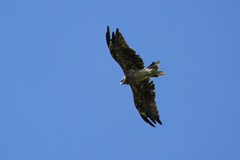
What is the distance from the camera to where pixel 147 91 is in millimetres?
15156

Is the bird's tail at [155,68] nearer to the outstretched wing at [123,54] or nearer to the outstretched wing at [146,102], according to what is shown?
the outstretched wing at [123,54]

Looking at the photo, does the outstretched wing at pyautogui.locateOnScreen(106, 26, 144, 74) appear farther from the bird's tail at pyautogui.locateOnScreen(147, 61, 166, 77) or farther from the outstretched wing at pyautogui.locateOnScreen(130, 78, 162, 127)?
the outstretched wing at pyautogui.locateOnScreen(130, 78, 162, 127)

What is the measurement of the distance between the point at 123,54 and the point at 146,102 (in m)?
2.66

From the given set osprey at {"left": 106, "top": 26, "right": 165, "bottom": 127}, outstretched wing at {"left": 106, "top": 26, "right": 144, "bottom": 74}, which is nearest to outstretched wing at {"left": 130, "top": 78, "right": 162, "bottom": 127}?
osprey at {"left": 106, "top": 26, "right": 165, "bottom": 127}

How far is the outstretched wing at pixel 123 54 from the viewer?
1358cm

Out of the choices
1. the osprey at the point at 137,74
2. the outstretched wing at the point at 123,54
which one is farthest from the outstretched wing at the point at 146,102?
the outstretched wing at the point at 123,54

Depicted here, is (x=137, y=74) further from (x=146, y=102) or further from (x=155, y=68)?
(x=146, y=102)

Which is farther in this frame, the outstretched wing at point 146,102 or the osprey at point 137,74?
the outstretched wing at point 146,102

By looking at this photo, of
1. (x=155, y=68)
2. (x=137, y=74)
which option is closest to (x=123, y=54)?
(x=137, y=74)

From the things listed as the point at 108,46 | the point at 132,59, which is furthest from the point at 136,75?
the point at 108,46

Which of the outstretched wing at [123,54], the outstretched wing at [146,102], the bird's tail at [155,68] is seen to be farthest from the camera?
the outstretched wing at [146,102]

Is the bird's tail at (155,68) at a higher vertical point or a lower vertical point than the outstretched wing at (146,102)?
higher

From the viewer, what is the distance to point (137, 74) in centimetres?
1412

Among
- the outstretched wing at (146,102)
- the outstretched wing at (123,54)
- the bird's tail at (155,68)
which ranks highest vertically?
the outstretched wing at (123,54)
